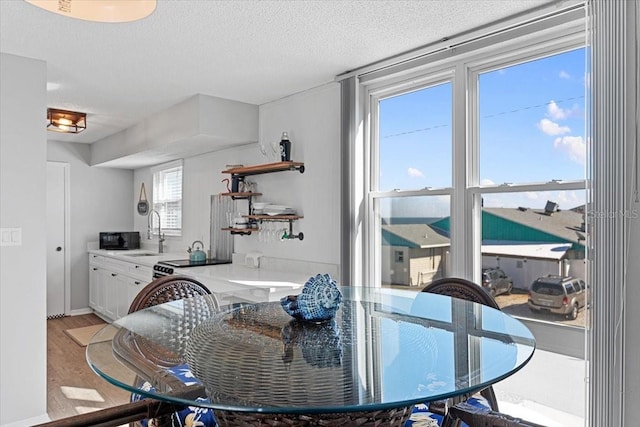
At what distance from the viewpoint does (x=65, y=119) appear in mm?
4383

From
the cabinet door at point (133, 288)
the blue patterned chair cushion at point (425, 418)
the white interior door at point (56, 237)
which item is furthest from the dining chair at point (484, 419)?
the white interior door at point (56, 237)

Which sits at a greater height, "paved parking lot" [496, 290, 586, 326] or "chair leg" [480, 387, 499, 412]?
"paved parking lot" [496, 290, 586, 326]

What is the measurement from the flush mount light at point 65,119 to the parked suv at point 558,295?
441 cm

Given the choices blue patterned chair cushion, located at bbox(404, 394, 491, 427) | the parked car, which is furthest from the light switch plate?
the parked car

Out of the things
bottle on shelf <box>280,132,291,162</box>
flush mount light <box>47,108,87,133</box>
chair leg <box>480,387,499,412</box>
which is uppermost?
flush mount light <box>47,108,87,133</box>

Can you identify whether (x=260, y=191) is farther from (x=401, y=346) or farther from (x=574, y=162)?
(x=401, y=346)

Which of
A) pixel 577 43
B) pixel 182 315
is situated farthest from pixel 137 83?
pixel 577 43

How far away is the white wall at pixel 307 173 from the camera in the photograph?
11.2 ft

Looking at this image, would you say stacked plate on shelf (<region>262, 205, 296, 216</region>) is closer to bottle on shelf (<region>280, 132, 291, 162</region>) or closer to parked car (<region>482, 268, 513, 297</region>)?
bottle on shelf (<region>280, 132, 291, 162</region>)

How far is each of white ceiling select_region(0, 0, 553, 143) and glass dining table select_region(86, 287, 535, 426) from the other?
4.98 feet

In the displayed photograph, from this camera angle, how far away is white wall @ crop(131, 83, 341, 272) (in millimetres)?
3421

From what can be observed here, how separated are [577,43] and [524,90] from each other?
1.09 ft

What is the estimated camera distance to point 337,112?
338 cm

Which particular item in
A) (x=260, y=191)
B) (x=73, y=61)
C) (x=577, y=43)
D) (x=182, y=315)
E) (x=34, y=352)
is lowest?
(x=34, y=352)
